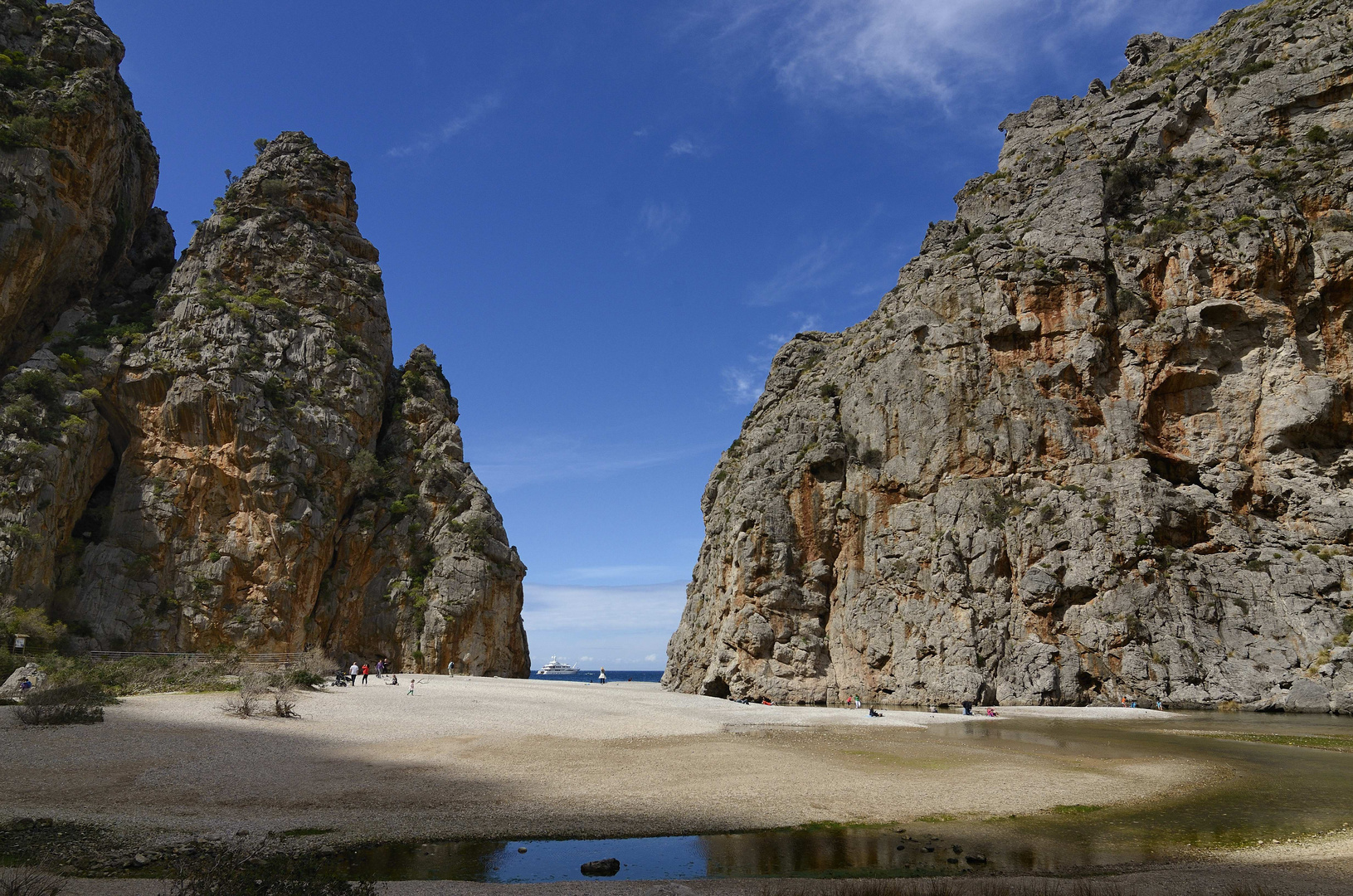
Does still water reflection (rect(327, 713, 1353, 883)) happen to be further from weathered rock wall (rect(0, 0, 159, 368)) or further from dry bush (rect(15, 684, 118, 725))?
weathered rock wall (rect(0, 0, 159, 368))

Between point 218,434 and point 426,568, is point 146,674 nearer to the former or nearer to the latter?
point 218,434

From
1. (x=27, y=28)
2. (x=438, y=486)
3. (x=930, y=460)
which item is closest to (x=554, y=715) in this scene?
(x=930, y=460)

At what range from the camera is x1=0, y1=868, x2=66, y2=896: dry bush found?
27.5ft

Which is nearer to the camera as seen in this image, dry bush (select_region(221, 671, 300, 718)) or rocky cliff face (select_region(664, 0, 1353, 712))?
dry bush (select_region(221, 671, 300, 718))

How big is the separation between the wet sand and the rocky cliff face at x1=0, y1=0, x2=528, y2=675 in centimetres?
2880

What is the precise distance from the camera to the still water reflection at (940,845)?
1266cm

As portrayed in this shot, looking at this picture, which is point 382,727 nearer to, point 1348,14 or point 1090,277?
point 1090,277

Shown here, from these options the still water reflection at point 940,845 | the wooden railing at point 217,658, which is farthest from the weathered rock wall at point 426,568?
the still water reflection at point 940,845

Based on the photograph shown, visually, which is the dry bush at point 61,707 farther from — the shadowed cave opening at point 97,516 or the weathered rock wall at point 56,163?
the weathered rock wall at point 56,163

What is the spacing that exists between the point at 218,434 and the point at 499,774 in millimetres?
50344

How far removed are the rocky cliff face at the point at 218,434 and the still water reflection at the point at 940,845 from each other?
4510 centimetres

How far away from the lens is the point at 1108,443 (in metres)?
52.9

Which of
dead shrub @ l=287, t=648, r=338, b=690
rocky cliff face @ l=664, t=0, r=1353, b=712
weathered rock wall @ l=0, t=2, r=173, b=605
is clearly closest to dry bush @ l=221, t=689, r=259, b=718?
dead shrub @ l=287, t=648, r=338, b=690

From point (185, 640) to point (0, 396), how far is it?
20.1 meters
